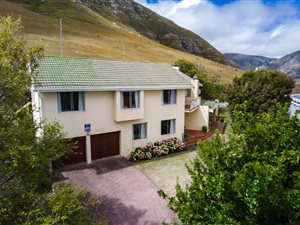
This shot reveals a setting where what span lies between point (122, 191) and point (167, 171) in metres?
4.33

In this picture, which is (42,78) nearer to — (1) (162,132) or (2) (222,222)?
(1) (162,132)

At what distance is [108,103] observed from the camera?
18156mm

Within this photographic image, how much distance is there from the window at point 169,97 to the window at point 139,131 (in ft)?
10.1

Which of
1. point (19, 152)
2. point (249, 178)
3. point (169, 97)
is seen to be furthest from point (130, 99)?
point (249, 178)

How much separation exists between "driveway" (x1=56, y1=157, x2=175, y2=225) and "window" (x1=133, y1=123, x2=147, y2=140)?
2431 millimetres

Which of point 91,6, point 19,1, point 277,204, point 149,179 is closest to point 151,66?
point 149,179

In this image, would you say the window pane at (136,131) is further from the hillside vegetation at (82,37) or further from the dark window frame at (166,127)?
the hillside vegetation at (82,37)

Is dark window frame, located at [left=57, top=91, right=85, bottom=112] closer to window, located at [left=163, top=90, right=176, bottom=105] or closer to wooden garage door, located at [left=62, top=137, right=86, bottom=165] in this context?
wooden garage door, located at [left=62, top=137, right=86, bottom=165]

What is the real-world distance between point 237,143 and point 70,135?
1297cm

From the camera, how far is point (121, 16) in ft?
481

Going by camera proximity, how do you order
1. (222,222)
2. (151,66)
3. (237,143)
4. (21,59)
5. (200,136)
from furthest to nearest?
(200,136), (151,66), (21,59), (237,143), (222,222)

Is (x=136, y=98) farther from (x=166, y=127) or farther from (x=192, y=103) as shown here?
(x=192, y=103)

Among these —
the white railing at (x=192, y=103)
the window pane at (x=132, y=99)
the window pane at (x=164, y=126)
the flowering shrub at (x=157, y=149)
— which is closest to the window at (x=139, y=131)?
the flowering shrub at (x=157, y=149)

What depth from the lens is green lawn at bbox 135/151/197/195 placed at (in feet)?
50.7
